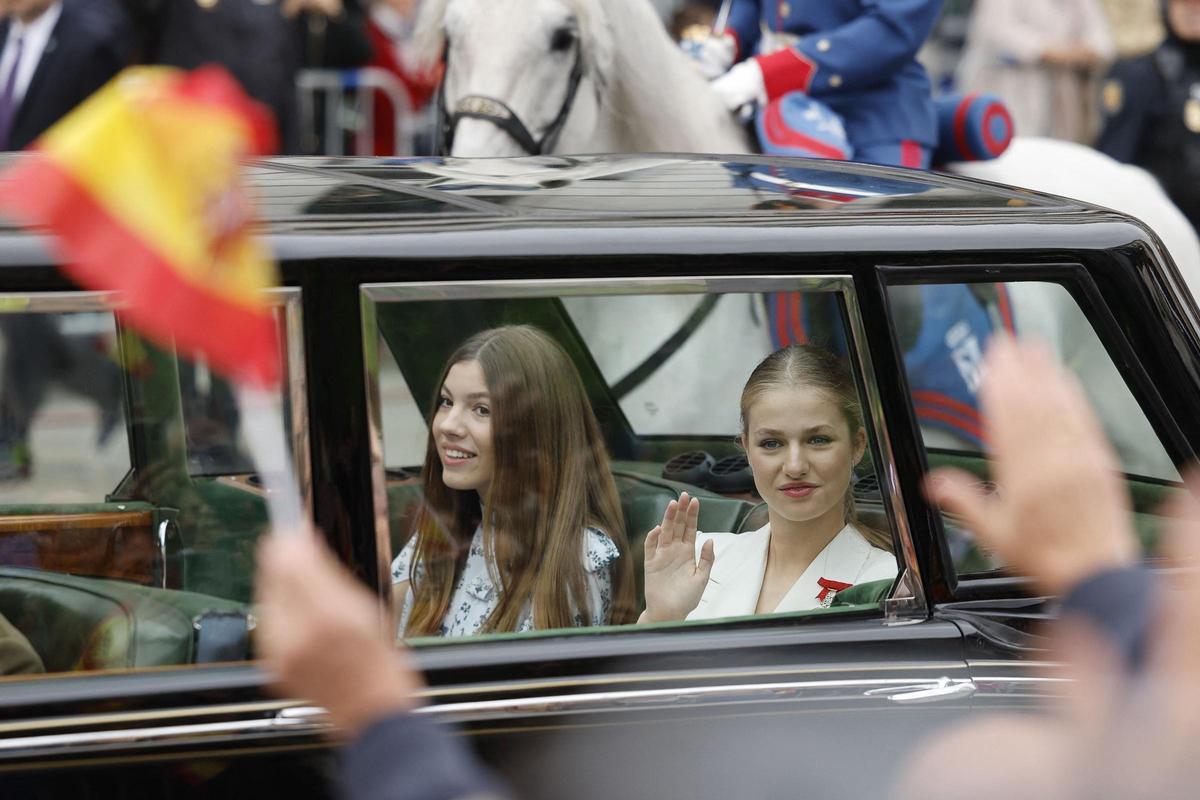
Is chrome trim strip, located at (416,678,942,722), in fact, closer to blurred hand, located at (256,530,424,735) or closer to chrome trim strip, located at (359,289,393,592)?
chrome trim strip, located at (359,289,393,592)

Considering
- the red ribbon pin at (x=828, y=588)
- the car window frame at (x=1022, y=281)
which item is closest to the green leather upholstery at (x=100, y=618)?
the red ribbon pin at (x=828, y=588)

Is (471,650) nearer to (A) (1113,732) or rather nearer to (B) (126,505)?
(B) (126,505)

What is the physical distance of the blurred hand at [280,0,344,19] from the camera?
29.0ft

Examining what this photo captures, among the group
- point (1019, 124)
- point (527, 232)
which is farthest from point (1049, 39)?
point (527, 232)

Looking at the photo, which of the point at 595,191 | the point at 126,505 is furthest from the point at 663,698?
the point at 126,505

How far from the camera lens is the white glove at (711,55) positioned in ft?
18.3

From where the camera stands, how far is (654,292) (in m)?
2.21

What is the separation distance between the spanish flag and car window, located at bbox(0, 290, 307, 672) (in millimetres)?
824

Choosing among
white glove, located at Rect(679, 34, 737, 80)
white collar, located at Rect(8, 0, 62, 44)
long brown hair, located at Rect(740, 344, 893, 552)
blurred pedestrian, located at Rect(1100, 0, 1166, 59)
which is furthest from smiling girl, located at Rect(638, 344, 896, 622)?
blurred pedestrian, located at Rect(1100, 0, 1166, 59)

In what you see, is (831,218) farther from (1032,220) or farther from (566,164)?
(566,164)

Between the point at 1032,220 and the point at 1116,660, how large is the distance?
1.32 meters

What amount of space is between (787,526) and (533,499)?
0.37m

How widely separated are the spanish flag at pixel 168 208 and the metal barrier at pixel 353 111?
824 cm

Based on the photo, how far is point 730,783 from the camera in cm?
211
